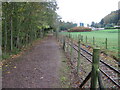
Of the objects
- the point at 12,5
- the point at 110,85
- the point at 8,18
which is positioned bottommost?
the point at 110,85

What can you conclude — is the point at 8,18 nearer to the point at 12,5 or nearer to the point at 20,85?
the point at 12,5

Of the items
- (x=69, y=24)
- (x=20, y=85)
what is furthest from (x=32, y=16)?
(x=69, y=24)

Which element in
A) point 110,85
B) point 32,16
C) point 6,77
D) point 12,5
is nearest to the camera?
point 110,85

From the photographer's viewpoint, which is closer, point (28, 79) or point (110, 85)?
point (110, 85)

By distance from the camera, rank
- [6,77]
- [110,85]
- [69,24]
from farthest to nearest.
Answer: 1. [69,24]
2. [6,77]
3. [110,85]

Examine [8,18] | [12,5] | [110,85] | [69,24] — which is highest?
[69,24]

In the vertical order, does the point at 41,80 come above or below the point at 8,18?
below

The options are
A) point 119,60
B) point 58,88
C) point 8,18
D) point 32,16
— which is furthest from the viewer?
point 32,16

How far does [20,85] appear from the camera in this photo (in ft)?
14.4

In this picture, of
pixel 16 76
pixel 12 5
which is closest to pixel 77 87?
pixel 16 76

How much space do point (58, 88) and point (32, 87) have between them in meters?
0.78

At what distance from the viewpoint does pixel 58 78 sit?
500 centimetres

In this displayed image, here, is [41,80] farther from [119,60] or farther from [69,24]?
[69,24]

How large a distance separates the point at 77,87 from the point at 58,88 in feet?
1.91
